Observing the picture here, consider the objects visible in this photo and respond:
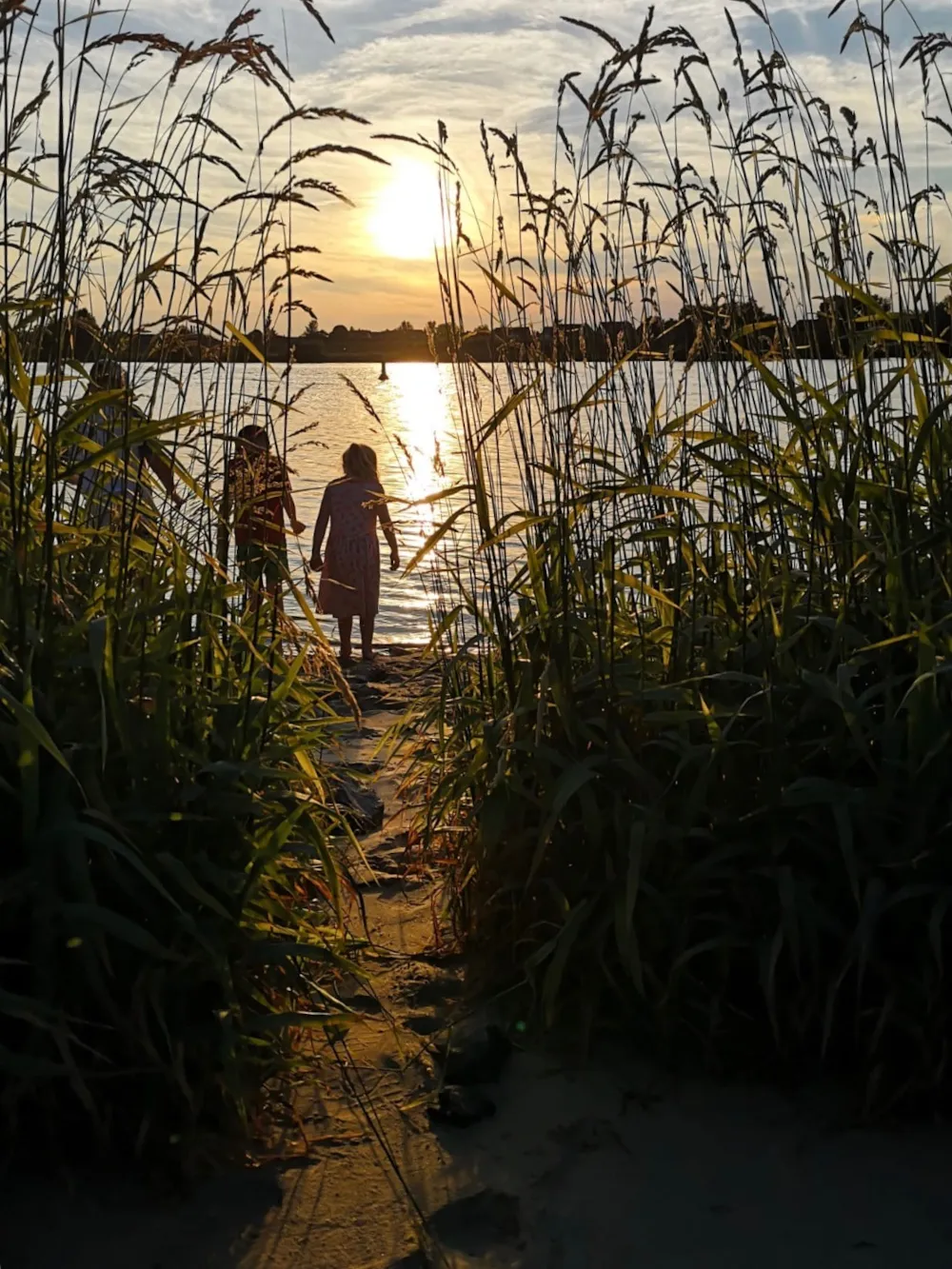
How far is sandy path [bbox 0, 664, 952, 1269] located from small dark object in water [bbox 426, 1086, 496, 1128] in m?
0.02

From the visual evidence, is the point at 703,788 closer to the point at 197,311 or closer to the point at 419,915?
the point at 419,915

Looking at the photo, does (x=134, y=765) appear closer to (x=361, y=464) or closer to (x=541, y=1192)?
(x=541, y=1192)

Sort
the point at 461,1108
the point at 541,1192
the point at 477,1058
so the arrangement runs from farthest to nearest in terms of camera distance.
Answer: the point at 477,1058
the point at 461,1108
the point at 541,1192

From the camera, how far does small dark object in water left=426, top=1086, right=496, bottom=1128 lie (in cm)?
216

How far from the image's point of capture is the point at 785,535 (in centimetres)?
265

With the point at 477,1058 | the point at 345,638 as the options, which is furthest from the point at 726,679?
the point at 345,638

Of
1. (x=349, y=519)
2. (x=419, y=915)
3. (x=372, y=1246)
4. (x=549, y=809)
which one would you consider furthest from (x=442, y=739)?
(x=349, y=519)

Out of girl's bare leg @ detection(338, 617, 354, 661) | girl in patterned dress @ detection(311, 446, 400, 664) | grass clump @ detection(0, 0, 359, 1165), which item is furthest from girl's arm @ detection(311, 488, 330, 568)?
grass clump @ detection(0, 0, 359, 1165)

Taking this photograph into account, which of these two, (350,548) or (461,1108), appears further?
(350,548)

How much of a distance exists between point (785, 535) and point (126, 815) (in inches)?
62.0

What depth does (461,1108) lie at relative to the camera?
2.18 meters

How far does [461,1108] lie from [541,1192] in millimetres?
275

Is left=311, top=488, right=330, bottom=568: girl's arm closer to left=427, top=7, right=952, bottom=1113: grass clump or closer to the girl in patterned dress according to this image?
the girl in patterned dress

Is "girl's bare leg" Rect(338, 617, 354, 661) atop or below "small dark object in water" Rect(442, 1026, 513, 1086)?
atop
